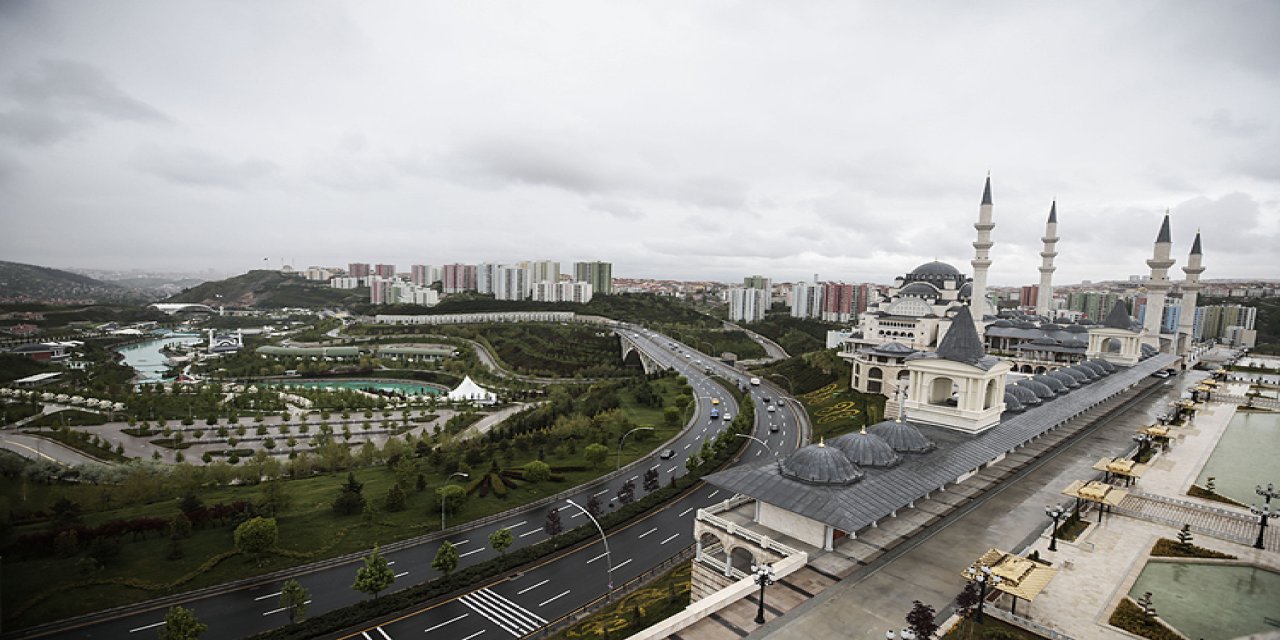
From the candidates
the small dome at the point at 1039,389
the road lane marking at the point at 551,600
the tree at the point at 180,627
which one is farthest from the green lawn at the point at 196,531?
the small dome at the point at 1039,389

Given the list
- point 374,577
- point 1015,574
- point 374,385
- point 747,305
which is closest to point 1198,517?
point 1015,574

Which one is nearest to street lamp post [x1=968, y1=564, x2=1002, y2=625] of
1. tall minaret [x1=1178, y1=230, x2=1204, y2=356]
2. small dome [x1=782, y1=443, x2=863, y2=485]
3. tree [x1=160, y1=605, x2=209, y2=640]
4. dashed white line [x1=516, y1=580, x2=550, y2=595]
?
small dome [x1=782, y1=443, x2=863, y2=485]

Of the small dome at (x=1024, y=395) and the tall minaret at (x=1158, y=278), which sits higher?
the tall minaret at (x=1158, y=278)

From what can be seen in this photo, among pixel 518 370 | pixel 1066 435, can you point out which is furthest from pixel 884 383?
pixel 518 370

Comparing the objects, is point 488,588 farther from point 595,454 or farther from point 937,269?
point 937,269

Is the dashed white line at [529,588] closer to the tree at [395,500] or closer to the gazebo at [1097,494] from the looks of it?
the tree at [395,500]

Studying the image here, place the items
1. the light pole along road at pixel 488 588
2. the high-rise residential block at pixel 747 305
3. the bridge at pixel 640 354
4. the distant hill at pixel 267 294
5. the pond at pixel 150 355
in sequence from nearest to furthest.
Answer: the light pole along road at pixel 488 588, the bridge at pixel 640 354, the pond at pixel 150 355, the high-rise residential block at pixel 747 305, the distant hill at pixel 267 294

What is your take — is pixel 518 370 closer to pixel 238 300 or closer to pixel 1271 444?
pixel 1271 444
